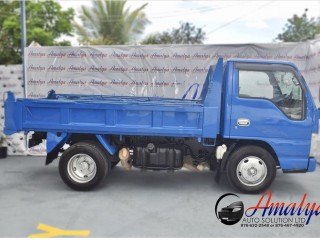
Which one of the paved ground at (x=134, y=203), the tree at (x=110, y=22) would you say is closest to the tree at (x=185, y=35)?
the tree at (x=110, y=22)

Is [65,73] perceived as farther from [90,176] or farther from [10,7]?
[10,7]

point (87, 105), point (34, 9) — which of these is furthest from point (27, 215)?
point (34, 9)

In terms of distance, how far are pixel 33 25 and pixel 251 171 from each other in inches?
677

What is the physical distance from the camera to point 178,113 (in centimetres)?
542

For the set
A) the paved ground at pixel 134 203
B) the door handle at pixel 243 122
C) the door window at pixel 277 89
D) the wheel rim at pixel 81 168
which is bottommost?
the paved ground at pixel 134 203

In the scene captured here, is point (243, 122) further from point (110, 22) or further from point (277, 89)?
point (110, 22)

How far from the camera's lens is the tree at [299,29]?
28672 mm

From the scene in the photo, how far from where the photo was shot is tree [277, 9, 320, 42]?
28672mm

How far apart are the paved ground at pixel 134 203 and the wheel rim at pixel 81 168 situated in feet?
0.80

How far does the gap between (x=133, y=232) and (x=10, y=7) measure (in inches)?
737

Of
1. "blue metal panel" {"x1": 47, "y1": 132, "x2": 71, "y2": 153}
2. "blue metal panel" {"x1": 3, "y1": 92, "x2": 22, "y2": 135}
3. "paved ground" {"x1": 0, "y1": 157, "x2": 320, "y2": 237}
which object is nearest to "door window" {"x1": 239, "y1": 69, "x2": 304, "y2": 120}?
"paved ground" {"x1": 0, "y1": 157, "x2": 320, "y2": 237}

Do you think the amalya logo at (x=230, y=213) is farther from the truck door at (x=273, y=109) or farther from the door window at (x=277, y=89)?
the door window at (x=277, y=89)

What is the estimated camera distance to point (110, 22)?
21.0 meters

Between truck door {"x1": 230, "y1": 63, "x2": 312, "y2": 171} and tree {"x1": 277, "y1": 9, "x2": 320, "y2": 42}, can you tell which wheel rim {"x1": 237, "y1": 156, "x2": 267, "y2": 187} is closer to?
truck door {"x1": 230, "y1": 63, "x2": 312, "y2": 171}
